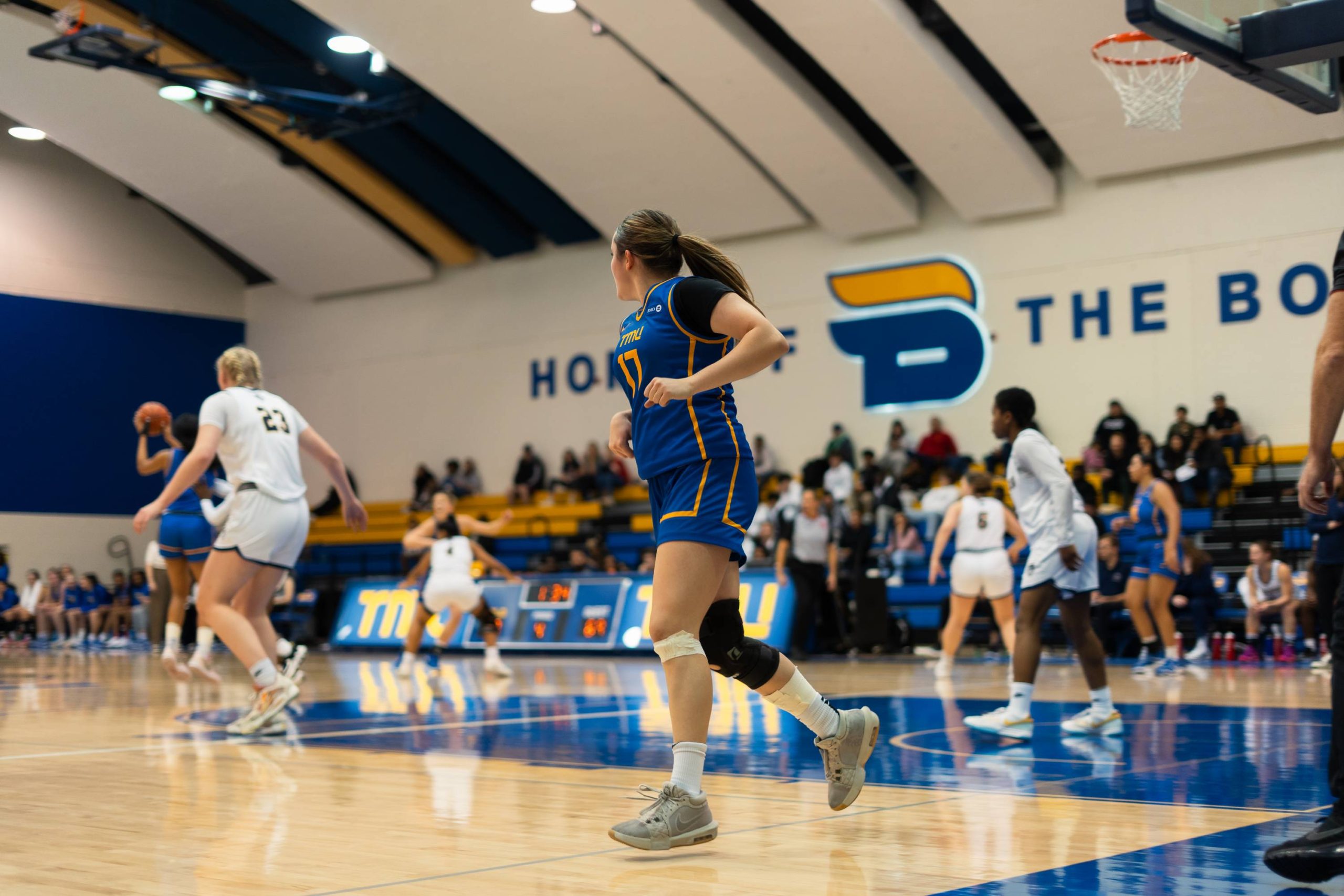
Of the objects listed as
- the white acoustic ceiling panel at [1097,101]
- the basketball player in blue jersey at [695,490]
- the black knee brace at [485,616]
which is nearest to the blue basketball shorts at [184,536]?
the black knee brace at [485,616]

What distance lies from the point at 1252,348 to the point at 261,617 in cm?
1445

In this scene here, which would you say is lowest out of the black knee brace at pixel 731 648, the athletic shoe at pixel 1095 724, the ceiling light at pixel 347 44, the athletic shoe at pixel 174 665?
the athletic shoe at pixel 1095 724

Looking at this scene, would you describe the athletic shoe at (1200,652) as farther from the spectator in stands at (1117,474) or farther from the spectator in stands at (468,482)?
the spectator in stands at (468,482)

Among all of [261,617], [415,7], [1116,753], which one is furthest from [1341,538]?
[415,7]

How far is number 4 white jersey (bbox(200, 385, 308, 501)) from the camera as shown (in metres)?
7.37

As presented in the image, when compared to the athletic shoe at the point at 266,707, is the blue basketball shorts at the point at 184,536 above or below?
above

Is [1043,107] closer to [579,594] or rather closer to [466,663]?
[579,594]

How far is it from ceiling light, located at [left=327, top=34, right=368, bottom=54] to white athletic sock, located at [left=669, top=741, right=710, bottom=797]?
1643 centimetres

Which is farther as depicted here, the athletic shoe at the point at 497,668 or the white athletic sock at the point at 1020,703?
the athletic shoe at the point at 497,668

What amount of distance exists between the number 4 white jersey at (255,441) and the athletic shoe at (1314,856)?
5.48 m

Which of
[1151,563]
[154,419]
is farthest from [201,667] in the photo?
[1151,563]

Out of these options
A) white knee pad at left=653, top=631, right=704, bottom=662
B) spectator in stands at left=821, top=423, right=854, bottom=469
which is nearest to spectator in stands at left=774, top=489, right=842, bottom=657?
spectator in stands at left=821, top=423, right=854, bottom=469

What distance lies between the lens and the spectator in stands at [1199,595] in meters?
14.4

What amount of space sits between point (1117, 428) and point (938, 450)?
260 centimetres
